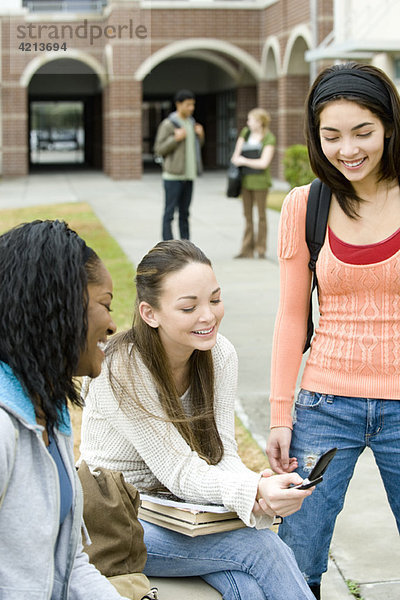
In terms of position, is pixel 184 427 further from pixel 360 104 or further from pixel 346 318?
pixel 360 104

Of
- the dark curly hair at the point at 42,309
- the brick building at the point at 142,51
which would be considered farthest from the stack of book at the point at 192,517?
the brick building at the point at 142,51

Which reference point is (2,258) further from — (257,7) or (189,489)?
(257,7)

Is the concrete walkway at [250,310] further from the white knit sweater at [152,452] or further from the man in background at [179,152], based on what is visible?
the man in background at [179,152]

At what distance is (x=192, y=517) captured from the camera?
2625 millimetres

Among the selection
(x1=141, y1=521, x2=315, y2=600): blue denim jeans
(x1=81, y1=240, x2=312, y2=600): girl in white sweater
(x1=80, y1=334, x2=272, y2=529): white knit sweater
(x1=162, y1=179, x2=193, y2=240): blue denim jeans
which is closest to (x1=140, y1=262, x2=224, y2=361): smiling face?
(x1=81, y1=240, x2=312, y2=600): girl in white sweater

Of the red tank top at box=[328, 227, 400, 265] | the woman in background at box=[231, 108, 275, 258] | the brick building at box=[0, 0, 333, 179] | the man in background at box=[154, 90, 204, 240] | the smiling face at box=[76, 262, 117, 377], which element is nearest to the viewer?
the smiling face at box=[76, 262, 117, 377]

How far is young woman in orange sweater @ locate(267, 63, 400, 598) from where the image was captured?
8.23 feet

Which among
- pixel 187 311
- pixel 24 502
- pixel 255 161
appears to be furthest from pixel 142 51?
pixel 24 502

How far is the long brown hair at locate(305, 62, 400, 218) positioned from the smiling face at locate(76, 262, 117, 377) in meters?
0.89

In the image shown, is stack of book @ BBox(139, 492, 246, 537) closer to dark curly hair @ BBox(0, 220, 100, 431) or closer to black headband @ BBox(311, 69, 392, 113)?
dark curly hair @ BBox(0, 220, 100, 431)

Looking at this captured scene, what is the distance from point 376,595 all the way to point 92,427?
4.32ft

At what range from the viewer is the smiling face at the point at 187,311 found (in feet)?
9.09

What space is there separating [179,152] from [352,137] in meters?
8.54

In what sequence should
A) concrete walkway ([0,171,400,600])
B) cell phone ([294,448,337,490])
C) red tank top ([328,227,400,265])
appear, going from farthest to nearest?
concrete walkway ([0,171,400,600]), red tank top ([328,227,400,265]), cell phone ([294,448,337,490])
